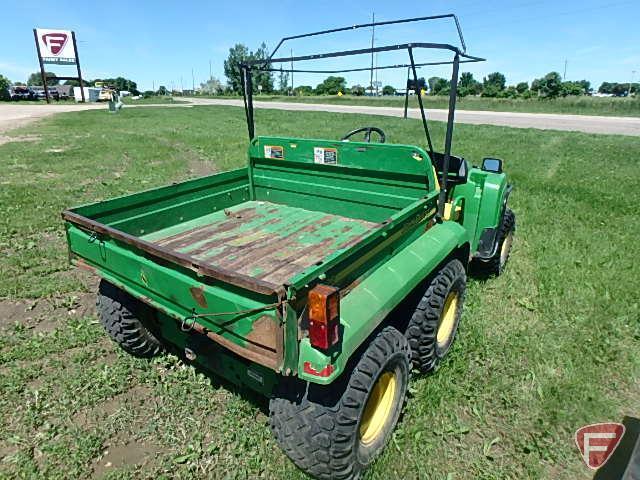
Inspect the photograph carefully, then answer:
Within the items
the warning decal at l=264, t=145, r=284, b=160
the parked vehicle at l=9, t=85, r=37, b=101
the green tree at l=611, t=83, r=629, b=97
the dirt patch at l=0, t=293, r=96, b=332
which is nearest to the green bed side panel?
the warning decal at l=264, t=145, r=284, b=160

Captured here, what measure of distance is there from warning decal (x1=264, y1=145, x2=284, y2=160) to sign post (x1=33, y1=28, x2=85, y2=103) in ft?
149

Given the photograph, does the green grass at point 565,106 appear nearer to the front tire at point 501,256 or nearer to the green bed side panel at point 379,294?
the front tire at point 501,256

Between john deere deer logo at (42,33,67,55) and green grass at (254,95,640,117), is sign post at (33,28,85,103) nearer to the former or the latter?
john deere deer logo at (42,33,67,55)

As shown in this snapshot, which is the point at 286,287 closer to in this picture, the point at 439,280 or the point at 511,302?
the point at 439,280

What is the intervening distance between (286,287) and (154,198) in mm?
2084

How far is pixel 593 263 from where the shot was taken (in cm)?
480

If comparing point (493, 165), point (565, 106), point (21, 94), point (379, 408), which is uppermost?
point (21, 94)

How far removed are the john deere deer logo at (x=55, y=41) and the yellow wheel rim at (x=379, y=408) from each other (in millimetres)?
49640

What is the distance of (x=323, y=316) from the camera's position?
5.37 feet

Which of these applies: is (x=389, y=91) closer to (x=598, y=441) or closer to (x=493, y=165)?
(x=493, y=165)

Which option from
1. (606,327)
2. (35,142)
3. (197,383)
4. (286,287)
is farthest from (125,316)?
(35,142)

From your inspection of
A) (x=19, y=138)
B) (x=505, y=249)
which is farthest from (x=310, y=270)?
(x=19, y=138)

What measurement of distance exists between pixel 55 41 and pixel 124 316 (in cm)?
4864

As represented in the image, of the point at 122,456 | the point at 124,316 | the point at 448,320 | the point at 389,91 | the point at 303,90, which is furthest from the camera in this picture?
the point at 303,90
